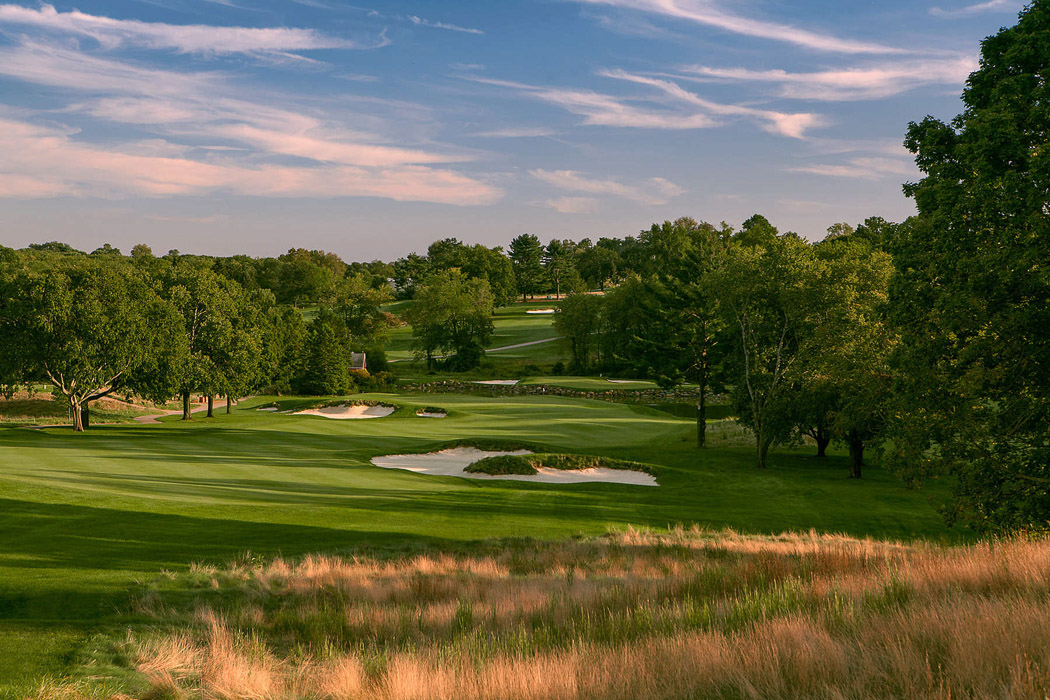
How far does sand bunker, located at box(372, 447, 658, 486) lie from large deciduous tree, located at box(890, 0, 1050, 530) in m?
12.1

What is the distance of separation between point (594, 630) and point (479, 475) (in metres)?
19.6

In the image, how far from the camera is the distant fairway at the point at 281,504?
10.5 m

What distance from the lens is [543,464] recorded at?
94.4ft

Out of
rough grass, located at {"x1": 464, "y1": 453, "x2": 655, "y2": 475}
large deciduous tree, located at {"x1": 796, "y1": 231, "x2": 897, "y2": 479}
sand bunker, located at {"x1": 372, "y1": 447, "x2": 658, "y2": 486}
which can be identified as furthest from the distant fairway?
large deciduous tree, located at {"x1": 796, "y1": 231, "x2": 897, "y2": 479}

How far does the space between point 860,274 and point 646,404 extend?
121 feet

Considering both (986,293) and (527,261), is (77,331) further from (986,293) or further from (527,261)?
(527,261)

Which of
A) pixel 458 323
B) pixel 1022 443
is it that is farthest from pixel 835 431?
pixel 458 323

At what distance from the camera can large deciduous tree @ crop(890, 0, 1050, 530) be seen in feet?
45.9

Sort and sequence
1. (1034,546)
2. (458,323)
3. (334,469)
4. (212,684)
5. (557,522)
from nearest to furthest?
(212,684), (1034,546), (557,522), (334,469), (458,323)

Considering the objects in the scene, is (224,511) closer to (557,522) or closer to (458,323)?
(557,522)

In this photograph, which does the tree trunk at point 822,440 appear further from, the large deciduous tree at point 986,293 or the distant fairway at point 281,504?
the large deciduous tree at point 986,293

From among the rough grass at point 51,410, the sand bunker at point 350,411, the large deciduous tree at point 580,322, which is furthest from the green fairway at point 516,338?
the sand bunker at point 350,411

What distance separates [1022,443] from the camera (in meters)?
16.3

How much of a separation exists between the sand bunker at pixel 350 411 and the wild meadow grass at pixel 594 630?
126 feet
